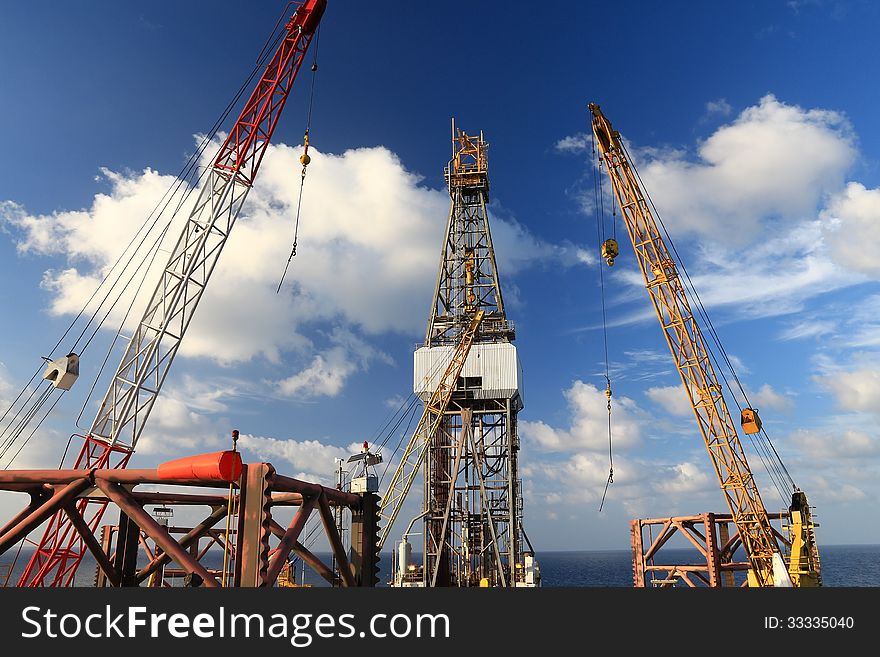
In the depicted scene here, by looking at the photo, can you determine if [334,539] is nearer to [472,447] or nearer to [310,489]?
[310,489]

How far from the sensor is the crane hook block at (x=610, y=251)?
189 feet

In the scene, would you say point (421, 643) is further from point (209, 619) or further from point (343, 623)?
point (209, 619)

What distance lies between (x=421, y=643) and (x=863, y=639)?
11614 mm

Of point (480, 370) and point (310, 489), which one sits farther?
point (480, 370)

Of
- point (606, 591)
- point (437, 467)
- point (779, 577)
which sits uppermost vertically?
point (437, 467)

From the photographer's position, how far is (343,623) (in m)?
13.5

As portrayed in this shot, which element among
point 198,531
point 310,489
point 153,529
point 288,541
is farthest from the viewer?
point 198,531

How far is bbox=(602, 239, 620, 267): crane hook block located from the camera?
57.6m

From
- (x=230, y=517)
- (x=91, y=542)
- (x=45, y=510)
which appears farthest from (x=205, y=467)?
(x=91, y=542)

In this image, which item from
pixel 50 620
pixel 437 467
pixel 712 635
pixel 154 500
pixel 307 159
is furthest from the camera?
pixel 437 467

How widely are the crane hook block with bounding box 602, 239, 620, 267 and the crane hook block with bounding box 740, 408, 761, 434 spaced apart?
17405mm

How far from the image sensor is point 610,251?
5775 centimetres

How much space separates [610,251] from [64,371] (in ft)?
146

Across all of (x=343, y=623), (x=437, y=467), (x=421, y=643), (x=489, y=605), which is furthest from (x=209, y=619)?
(x=437, y=467)
